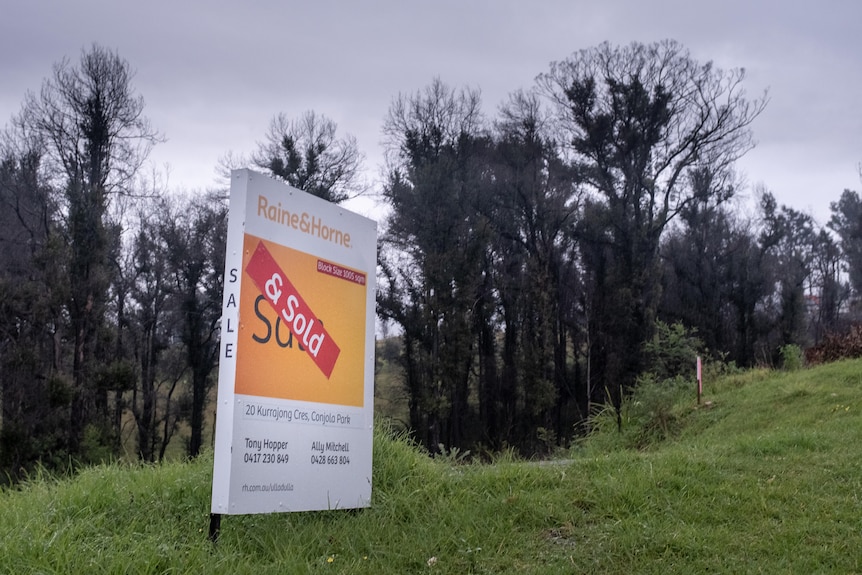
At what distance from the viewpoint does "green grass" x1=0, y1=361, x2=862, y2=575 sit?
4.87m

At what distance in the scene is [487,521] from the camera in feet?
18.5

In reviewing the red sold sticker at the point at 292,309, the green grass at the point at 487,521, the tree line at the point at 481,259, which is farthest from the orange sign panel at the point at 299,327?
the tree line at the point at 481,259

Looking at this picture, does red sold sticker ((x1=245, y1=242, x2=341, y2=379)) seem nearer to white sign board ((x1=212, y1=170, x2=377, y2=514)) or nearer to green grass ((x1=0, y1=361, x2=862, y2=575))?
white sign board ((x1=212, y1=170, x2=377, y2=514))

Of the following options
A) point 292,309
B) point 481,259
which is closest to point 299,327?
point 292,309

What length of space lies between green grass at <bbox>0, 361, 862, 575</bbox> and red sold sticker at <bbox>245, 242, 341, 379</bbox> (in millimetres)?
1144

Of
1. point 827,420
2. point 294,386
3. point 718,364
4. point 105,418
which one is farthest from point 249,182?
point 105,418

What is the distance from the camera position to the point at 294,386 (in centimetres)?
547

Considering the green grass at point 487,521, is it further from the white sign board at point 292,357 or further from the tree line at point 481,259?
the tree line at point 481,259

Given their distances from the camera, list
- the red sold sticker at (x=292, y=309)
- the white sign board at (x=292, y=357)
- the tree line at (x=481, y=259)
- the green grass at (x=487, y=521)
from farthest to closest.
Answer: the tree line at (x=481, y=259) → the red sold sticker at (x=292, y=309) → the white sign board at (x=292, y=357) → the green grass at (x=487, y=521)

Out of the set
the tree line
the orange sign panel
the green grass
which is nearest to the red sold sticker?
the orange sign panel

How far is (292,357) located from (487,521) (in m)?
1.77

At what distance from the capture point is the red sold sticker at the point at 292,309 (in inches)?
210

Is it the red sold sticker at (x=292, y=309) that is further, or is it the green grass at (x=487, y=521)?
the red sold sticker at (x=292, y=309)

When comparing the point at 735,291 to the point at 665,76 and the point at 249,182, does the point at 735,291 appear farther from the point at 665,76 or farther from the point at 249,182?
the point at 249,182
